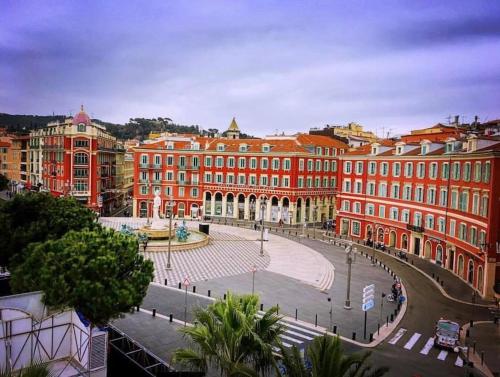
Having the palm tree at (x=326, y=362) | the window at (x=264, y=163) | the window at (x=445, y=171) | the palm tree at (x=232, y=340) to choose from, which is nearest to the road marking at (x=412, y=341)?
the palm tree at (x=232, y=340)

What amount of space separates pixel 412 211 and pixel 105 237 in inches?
1673

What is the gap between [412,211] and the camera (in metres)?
53.8

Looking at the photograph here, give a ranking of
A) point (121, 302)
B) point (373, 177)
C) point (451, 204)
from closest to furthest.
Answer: point (121, 302), point (451, 204), point (373, 177)

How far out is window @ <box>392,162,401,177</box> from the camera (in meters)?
56.4

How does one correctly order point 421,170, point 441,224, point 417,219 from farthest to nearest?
point 417,219, point 421,170, point 441,224

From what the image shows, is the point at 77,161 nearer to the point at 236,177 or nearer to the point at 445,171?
the point at 236,177

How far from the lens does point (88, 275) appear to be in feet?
62.8

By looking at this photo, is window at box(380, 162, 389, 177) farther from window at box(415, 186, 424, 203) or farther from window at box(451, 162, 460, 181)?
window at box(451, 162, 460, 181)

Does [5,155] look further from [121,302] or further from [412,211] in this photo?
[121,302]

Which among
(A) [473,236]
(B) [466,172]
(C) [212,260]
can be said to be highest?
(B) [466,172]

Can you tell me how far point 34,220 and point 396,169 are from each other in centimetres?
4476

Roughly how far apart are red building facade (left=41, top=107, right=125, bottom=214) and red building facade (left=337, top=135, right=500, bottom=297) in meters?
41.5

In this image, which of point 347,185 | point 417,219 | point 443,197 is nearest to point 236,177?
point 347,185

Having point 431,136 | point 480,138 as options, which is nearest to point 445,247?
point 480,138
